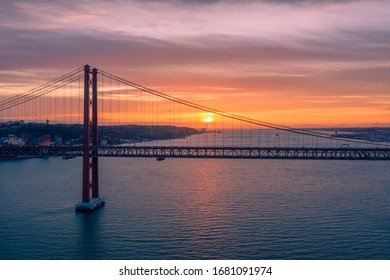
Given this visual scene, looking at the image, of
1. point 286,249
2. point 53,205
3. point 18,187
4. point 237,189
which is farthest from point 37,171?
point 286,249

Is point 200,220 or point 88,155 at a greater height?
point 88,155

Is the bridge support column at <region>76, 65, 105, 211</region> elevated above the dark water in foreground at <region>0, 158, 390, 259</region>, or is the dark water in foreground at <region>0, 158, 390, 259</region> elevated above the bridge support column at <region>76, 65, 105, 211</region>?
the bridge support column at <region>76, 65, 105, 211</region>

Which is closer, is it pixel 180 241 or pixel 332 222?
pixel 180 241

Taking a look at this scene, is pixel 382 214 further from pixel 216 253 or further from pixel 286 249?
pixel 216 253

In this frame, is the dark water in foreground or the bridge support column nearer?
the dark water in foreground

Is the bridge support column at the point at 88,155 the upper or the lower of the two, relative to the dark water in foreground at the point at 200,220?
upper

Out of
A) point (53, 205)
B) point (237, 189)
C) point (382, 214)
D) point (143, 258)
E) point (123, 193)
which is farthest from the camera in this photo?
point (237, 189)

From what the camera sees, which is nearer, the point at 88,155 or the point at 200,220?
the point at 200,220

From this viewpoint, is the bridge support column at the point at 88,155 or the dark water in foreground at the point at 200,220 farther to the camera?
the bridge support column at the point at 88,155
